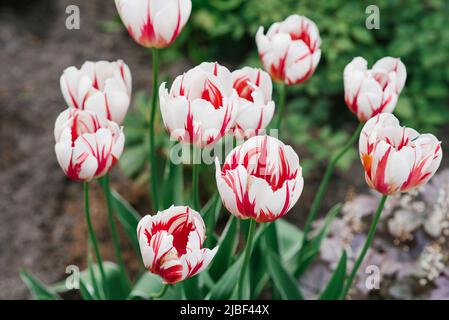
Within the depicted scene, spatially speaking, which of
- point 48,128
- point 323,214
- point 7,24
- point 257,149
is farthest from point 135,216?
point 7,24

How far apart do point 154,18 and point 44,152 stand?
1540mm

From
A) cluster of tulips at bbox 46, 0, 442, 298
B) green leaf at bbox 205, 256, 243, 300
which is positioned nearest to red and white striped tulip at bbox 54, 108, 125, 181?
cluster of tulips at bbox 46, 0, 442, 298

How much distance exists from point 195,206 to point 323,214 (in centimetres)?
→ 126

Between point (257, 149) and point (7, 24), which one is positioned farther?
point (7, 24)

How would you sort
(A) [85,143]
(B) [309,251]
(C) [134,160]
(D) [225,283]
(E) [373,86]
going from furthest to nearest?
1. (C) [134,160]
2. (B) [309,251]
3. (D) [225,283]
4. (E) [373,86]
5. (A) [85,143]

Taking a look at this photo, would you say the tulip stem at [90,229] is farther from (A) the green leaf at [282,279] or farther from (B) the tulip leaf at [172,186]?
(A) the green leaf at [282,279]

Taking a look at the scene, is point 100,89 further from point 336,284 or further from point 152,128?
point 336,284

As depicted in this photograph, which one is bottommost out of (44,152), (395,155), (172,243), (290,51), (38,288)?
(38,288)

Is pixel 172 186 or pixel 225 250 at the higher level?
pixel 172 186

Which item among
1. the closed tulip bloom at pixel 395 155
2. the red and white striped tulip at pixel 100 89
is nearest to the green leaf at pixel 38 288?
the red and white striped tulip at pixel 100 89

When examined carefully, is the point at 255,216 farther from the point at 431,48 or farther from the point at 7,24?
the point at 7,24

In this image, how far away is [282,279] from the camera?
1443 mm

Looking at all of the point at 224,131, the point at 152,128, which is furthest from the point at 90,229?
the point at 224,131

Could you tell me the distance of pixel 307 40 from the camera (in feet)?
4.26
